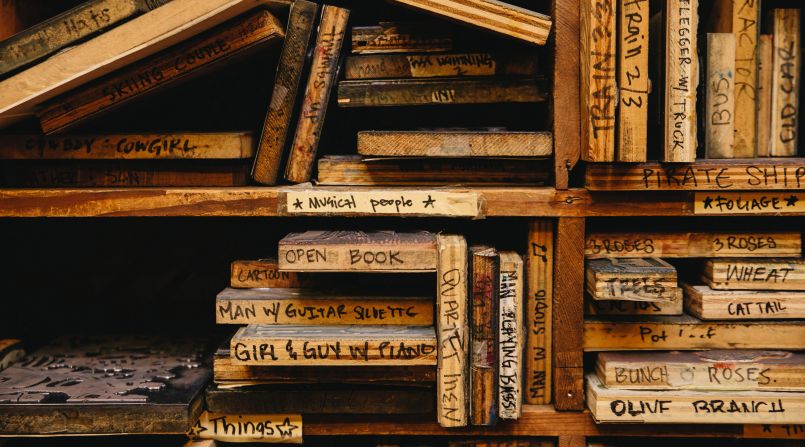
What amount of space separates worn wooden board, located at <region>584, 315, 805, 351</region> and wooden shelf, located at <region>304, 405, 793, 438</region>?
17 cm

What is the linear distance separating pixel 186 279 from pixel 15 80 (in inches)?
32.0

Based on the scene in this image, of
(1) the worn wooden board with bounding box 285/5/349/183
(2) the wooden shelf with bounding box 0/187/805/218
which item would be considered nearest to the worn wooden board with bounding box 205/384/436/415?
(2) the wooden shelf with bounding box 0/187/805/218

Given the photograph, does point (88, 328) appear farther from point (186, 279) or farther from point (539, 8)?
point (539, 8)

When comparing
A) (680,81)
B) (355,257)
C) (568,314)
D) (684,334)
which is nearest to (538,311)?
(568,314)

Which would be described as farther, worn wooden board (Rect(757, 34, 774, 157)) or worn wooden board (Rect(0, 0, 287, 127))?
worn wooden board (Rect(757, 34, 774, 157))

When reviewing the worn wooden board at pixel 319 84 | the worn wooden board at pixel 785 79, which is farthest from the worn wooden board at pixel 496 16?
the worn wooden board at pixel 785 79

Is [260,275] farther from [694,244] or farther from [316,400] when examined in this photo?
[694,244]

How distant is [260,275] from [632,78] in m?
0.86

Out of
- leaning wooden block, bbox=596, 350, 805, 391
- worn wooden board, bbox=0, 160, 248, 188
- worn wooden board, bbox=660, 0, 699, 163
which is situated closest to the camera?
worn wooden board, bbox=660, 0, 699, 163

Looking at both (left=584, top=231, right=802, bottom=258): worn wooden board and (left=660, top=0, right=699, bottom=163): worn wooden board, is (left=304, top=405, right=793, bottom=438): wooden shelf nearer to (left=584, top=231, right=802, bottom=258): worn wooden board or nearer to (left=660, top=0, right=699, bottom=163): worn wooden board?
(left=584, top=231, right=802, bottom=258): worn wooden board

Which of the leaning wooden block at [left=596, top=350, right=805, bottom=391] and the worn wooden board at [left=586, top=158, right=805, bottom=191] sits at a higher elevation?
the worn wooden board at [left=586, top=158, right=805, bottom=191]

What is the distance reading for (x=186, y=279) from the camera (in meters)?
1.85

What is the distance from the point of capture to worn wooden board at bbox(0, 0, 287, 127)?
1.15 meters

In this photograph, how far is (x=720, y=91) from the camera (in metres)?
1.27
